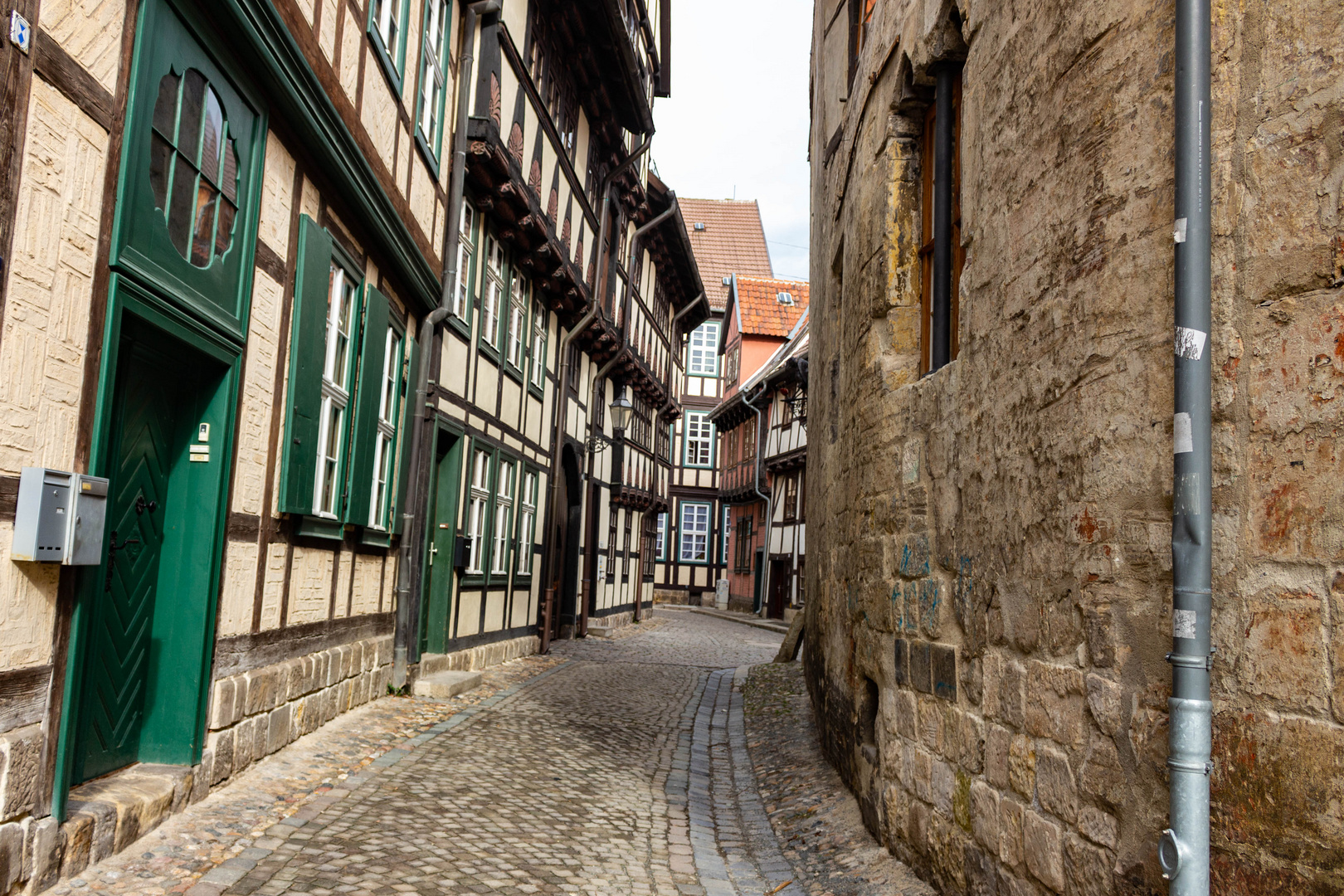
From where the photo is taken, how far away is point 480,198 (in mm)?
11164

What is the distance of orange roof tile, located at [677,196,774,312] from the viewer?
168 ft

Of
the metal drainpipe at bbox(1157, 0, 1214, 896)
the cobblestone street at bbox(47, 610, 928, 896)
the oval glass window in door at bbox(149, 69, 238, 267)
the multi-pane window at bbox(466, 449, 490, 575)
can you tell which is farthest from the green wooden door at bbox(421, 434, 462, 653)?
the metal drainpipe at bbox(1157, 0, 1214, 896)

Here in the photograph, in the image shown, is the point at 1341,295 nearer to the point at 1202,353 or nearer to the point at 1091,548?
the point at 1202,353

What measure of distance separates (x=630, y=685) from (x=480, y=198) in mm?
5343

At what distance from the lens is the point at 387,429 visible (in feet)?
28.7

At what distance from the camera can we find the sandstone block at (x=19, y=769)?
135 inches

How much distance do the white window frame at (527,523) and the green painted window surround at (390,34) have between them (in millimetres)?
6738

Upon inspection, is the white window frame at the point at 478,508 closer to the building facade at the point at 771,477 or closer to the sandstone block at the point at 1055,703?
the sandstone block at the point at 1055,703

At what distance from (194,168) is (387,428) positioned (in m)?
4.04

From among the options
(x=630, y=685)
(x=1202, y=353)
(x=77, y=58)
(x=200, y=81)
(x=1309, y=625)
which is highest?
(x=200, y=81)

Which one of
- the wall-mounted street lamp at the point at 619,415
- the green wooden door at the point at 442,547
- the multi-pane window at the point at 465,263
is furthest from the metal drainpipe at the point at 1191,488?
the wall-mounted street lamp at the point at 619,415

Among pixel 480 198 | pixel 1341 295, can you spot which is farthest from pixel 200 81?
Result: pixel 480 198

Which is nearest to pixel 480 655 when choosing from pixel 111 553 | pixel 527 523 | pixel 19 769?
pixel 527 523

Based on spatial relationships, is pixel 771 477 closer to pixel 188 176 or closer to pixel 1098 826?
pixel 188 176
